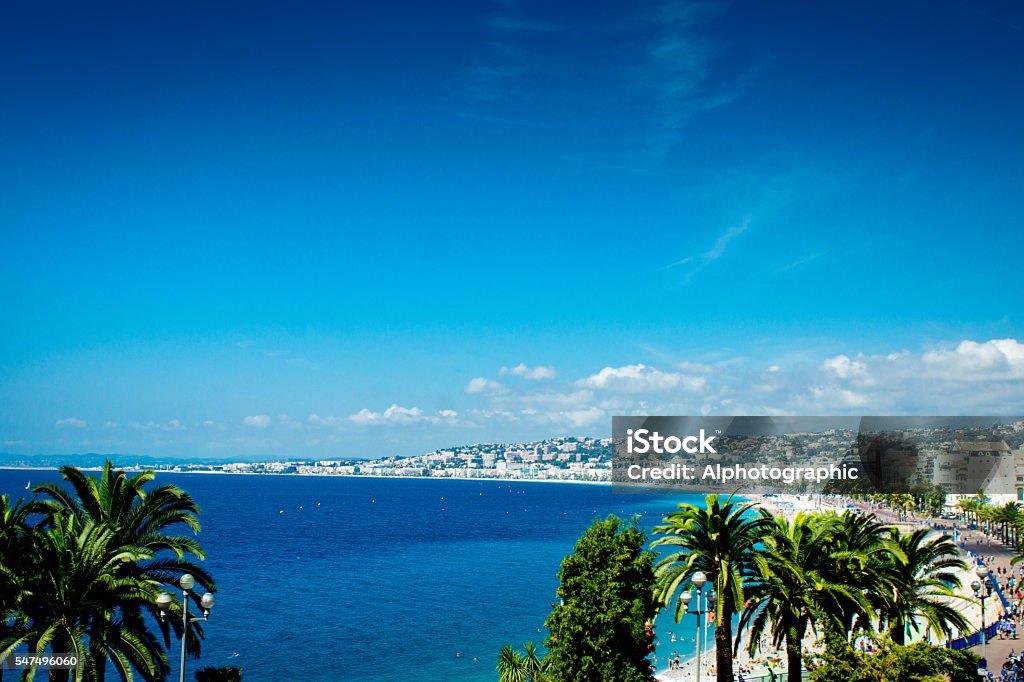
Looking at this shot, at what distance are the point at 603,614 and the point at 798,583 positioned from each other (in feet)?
16.8

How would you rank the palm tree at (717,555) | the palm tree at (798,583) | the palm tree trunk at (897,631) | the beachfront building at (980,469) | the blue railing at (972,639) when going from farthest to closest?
the beachfront building at (980,469) < the blue railing at (972,639) < the palm tree trunk at (897,631) < the palm tree at (798,583) < the palm tree at (717,555)

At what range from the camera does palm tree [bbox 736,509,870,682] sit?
19.8 m

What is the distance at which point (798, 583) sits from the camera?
66.2ft

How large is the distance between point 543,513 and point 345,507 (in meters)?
51.0

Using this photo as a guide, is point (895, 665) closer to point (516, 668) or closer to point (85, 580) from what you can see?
point (516, 668)

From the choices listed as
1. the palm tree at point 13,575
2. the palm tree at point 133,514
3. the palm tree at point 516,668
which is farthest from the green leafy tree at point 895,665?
the palm tree at point 13,575

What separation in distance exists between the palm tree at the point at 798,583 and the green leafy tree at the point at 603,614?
9.37 ft

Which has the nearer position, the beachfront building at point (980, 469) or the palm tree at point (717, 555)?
the palm tree at point (717, 555)

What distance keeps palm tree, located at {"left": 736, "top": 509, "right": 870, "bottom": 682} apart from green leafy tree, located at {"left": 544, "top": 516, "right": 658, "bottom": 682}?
2855 mm

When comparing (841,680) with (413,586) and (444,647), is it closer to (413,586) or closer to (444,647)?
(444,647)

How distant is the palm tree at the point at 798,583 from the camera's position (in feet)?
64.8

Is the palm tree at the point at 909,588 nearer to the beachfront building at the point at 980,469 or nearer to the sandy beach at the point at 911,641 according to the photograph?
the sandy beach at the point at 911,641

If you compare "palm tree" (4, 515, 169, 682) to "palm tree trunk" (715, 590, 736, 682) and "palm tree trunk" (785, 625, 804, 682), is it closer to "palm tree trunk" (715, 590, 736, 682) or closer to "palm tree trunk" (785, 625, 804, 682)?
"palm tree trunk" (715, 590, 736, 682)

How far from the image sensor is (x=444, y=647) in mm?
50312
